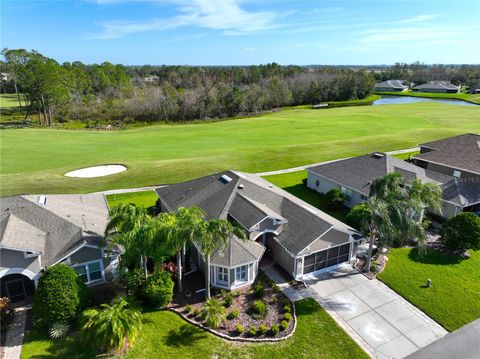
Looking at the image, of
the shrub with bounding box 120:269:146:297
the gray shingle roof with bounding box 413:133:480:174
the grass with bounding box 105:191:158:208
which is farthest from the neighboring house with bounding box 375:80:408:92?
the shrub with bounding box 120:269:146:297

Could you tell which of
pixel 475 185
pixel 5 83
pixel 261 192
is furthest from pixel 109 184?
pixel 5 83

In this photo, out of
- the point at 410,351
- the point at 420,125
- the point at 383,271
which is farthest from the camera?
the point at 420,125

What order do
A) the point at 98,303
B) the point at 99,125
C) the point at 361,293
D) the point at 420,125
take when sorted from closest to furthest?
the point at 98,303 < the point at 361,293 < the point at 420,125 < the point at 99,125

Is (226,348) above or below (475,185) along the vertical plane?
below

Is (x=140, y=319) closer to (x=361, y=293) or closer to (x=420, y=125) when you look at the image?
(x=361, y=293)

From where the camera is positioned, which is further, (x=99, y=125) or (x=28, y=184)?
(x=99, y=125)

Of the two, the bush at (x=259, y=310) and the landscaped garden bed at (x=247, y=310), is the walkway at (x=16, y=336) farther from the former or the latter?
the bush at (x=259, y=310)

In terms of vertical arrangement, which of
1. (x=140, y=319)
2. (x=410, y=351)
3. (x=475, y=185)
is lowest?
(x=410, y=351)
